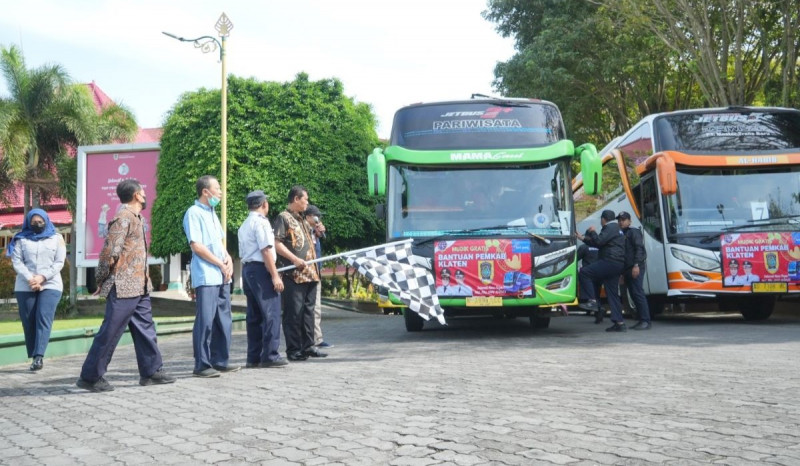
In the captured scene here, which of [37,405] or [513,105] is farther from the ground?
[513,105]

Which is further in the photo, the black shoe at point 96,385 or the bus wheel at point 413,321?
the bus wheel at point 413,321

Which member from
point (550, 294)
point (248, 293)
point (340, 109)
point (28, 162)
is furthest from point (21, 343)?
point (28, 162)

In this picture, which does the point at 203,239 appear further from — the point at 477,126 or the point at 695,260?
the point at 695,260

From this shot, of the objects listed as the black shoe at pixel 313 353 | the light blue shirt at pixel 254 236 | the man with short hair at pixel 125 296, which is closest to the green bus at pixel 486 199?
the black shoe at pixel 313 353

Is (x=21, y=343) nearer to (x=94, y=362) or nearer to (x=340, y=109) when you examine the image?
(x=94, y=362)

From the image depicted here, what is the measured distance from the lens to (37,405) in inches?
234

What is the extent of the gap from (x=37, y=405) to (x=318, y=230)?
4.54 m

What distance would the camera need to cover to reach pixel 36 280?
8453mm

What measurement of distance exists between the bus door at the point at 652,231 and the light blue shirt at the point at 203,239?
27.6ft

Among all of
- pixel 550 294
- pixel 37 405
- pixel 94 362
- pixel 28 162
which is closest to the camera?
pixel 37 405

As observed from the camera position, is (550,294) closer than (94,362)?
No

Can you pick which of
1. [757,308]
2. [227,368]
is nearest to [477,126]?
[227,368]

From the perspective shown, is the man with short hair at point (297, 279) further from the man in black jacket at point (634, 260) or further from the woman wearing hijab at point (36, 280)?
the man in black jacket at point (634, 260)

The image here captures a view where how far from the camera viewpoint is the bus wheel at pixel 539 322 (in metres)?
12.7
